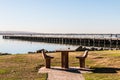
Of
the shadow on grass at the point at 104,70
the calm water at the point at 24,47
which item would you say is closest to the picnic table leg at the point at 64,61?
the shadow on grass at the point at 104,70

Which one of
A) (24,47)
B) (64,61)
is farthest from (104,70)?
(24,47)

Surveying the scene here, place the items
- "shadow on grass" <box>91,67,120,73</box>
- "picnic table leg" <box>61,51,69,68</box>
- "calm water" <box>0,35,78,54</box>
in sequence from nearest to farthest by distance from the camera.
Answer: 1. "shadow on grass" <box>91,67,120,73</box>
2. "picnic table leg" <box>61,51,69,68</box>
3. "calm water" <box>0,35,78,54</box>

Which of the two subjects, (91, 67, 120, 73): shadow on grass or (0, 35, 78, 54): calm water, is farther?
(0, 35, 78, 54): calm water

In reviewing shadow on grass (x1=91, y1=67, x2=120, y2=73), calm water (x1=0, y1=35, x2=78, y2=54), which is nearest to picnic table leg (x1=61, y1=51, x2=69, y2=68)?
shadow on grass (x1=91, y1=67, x2=120, y2=73)

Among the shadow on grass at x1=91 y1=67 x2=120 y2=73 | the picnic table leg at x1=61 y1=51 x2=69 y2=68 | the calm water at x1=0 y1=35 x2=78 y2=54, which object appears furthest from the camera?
the calm water at x1=0 y1=35 x2=78 y2=54

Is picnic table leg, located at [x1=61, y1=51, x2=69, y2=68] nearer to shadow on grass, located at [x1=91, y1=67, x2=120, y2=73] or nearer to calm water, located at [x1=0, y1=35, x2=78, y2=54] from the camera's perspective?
shadow on grass, located at [x1=91, y1=67, x2=120, y2=73]

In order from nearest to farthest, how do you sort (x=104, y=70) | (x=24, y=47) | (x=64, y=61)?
(x=104, y=70) < (x=64, y=61) < (x=24, y=47)

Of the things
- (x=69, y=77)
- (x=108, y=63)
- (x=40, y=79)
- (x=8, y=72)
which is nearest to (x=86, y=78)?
(x=69, y=77)

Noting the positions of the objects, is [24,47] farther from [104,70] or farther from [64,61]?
[104,70]

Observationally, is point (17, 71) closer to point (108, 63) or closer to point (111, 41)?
point (108, 63)

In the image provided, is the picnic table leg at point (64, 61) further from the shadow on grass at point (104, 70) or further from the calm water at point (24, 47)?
the calm water at point (24, 47)

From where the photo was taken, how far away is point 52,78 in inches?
481

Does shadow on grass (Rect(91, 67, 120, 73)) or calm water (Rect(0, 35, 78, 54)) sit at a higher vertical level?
shadow on grass (Rect(91, 67, 120, 73))

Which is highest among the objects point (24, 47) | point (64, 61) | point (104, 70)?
point (64, 61)
